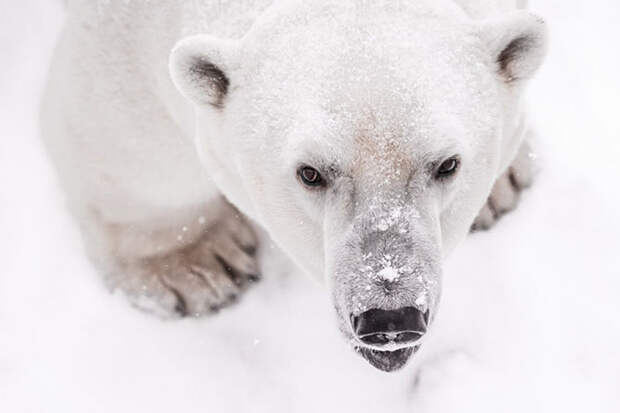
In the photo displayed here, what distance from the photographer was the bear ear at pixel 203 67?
80.7 inches

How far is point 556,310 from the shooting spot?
3.01m

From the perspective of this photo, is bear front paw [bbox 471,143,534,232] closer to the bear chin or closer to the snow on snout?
the bear chin

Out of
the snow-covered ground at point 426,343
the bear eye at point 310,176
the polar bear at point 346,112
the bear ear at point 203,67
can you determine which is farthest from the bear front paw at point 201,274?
the bear eye at point 310,176

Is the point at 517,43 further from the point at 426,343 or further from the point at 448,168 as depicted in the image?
the point at 426,343

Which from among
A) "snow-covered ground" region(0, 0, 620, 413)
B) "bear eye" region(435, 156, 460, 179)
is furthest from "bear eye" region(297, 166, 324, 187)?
"snow-covered ground" region(0, 0, 620, 413)

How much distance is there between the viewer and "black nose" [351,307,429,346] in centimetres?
176

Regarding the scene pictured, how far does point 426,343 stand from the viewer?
9.89ft

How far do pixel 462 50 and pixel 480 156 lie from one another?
26 centimetres

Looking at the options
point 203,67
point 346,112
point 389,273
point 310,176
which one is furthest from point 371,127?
point 203,67

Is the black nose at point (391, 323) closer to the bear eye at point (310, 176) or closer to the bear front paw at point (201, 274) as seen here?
the bear eye at point (310, 176)

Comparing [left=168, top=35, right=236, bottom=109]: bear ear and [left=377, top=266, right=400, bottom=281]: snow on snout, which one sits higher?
[left=168, top=35, right=236, bottom=109]: bear ear

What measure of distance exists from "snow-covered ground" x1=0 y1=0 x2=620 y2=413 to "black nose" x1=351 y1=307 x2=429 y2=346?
120 cm

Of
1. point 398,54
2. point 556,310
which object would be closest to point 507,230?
point 556,310

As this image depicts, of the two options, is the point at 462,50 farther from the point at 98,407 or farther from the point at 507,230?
the point at 98,407
